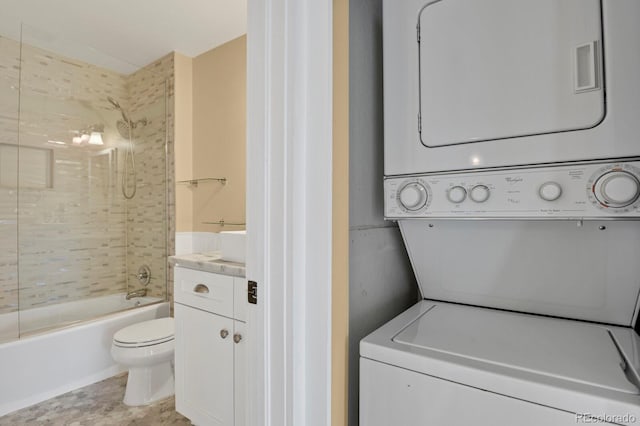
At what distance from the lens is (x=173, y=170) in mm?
2926

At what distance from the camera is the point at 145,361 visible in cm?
205

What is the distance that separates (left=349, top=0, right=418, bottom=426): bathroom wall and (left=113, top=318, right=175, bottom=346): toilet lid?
167 centimetres

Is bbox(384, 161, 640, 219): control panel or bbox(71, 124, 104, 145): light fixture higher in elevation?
bbox(71, 124, 104, 145): light fixture

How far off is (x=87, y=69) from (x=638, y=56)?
151 inches

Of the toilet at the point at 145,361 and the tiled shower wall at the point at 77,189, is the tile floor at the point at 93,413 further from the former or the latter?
the tiled shower wall at the point at 77,189

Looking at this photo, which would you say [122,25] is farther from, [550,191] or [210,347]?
[550,191]

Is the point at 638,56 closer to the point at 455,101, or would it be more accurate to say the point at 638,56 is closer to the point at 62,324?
the point at 455,101

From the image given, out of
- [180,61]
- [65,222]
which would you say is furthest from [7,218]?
[180,61]

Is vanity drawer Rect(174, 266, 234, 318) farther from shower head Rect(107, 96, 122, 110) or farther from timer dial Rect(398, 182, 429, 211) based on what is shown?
shower head Rect(107, 96, 122, 110)

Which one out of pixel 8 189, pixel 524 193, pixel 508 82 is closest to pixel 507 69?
pixel 508 82

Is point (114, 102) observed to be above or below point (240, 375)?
above

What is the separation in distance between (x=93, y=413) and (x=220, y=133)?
216 centimetres

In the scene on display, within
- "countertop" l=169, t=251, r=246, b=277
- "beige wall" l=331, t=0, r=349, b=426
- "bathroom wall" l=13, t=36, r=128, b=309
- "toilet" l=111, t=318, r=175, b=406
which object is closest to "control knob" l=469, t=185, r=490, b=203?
"beige wall" l=331, t=0, r=349, b=426

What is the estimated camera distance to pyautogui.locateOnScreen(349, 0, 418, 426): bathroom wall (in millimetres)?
986
